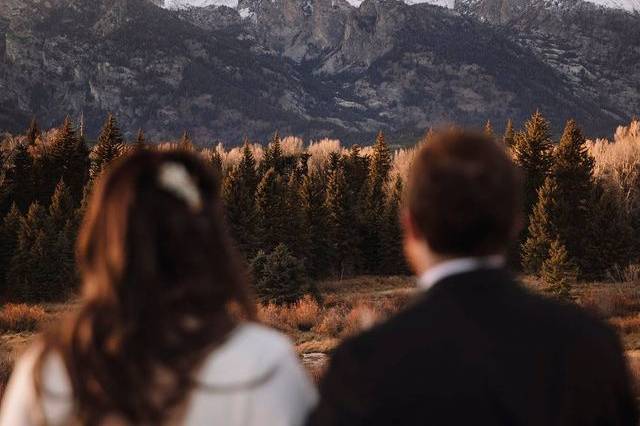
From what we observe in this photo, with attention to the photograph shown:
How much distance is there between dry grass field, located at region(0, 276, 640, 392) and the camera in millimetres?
19331

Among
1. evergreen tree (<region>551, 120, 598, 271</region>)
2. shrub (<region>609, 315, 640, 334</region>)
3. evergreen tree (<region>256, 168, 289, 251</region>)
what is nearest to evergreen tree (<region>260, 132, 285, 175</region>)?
evergreen tree (<region>256, 168, 289, 251</region>)

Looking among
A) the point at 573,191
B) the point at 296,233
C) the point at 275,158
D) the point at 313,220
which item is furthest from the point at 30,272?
the point at 275,158

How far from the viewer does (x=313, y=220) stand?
5097 cm

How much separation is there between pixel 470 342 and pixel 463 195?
41cm

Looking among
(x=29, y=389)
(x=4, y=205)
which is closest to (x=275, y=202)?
(x=4, y=205)

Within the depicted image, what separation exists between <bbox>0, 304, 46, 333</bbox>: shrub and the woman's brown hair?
23.9 m

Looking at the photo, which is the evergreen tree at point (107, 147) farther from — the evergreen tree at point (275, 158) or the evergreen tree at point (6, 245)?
the evergreen tree at point (275, 158)

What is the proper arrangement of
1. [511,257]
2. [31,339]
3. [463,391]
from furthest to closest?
[511,257] < [31,339] < [463,391]

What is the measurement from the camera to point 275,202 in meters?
49.7

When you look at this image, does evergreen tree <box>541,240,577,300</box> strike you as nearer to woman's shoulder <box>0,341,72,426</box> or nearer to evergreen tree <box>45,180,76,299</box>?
evergreen tree <box>45,180,76,299</box>

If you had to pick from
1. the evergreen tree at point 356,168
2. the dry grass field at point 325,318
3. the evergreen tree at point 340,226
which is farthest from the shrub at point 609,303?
the evergreen tree at point 356,168

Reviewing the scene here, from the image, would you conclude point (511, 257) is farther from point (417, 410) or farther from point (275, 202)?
point (417, 410)

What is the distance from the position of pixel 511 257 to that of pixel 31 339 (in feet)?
110

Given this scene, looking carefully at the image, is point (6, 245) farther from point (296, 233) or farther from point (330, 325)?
point (330, 325)
